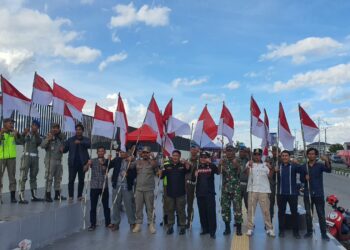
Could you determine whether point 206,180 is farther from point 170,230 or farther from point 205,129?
point 205,129

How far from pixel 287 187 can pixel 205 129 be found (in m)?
2.58

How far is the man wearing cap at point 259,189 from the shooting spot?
8.78 metres

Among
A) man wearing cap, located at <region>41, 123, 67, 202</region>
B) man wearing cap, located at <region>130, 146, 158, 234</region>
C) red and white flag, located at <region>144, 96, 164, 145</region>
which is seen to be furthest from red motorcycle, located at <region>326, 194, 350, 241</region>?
man wearing cap, located at <region>41, 123, 67, 202</region>

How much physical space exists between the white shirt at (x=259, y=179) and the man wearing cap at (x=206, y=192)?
30.5 inches

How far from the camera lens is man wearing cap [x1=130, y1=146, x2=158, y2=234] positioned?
9141 millimetres

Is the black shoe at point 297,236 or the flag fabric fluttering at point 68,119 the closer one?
the black shoe at point 297,236

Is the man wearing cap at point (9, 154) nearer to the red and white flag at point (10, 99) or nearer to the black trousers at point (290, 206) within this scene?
the red and white flag at point (10, 99)

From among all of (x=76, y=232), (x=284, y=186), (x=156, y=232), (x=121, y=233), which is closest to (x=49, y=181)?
(x=76, y=232)

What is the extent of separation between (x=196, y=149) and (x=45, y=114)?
5.35 meters

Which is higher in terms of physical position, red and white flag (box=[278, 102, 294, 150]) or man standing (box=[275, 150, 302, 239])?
red and white flag (box=[278, 102, 294, 150])

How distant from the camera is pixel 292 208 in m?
8.82

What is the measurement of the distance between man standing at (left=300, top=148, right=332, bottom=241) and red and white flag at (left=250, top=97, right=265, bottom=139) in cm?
167

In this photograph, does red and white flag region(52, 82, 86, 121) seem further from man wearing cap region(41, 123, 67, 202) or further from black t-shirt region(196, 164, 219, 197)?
black t-shirt region(196, 164, 219, 197)

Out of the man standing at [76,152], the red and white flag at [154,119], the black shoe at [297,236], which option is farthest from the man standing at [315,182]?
the man standing at [76,152]
